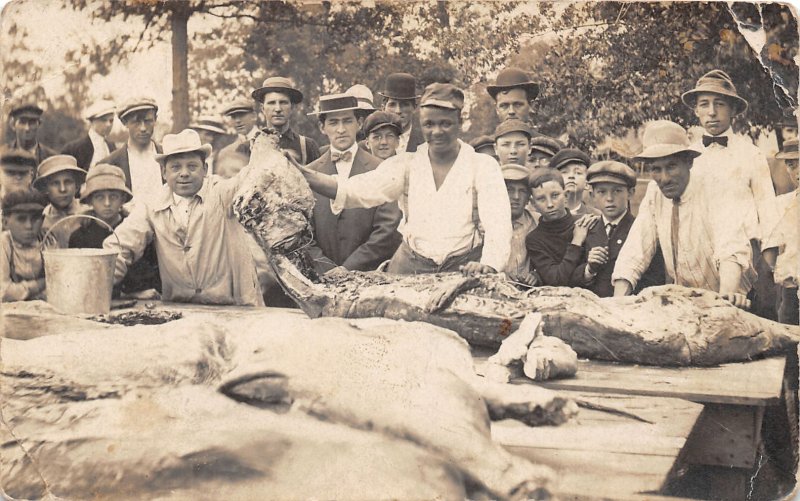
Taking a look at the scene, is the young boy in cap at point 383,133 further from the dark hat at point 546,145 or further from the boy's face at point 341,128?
the dark hat at point 546,145

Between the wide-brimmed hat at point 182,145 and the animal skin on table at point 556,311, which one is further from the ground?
the wide-brimmed hat at point 182,145

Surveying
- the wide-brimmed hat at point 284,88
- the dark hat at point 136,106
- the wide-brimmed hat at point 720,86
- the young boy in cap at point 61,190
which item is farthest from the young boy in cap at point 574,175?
the young boy in cap at point 61,190

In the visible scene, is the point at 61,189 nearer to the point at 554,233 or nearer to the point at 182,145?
the point at 182,145

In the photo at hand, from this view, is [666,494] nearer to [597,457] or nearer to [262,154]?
[597,457]

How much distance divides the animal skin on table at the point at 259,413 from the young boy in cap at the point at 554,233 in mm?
548

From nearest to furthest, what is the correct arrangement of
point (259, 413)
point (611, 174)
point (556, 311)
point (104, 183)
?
point (259, 413), point (556, 311), point (611, 174), point (104, 183)

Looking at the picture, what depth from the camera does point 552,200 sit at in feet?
13.8

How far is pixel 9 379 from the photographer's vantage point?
4125mm

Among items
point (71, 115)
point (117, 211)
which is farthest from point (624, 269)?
point (71, 115)

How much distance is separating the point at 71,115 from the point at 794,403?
3724 mm

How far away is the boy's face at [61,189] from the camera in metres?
4.29

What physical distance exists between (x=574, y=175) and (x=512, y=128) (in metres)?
0.37

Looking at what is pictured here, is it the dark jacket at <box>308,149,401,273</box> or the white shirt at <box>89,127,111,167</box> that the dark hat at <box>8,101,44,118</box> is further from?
the dark jacket at <box>308,149,401,273</box>

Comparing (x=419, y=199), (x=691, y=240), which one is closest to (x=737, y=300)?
(x=691, y=240)
